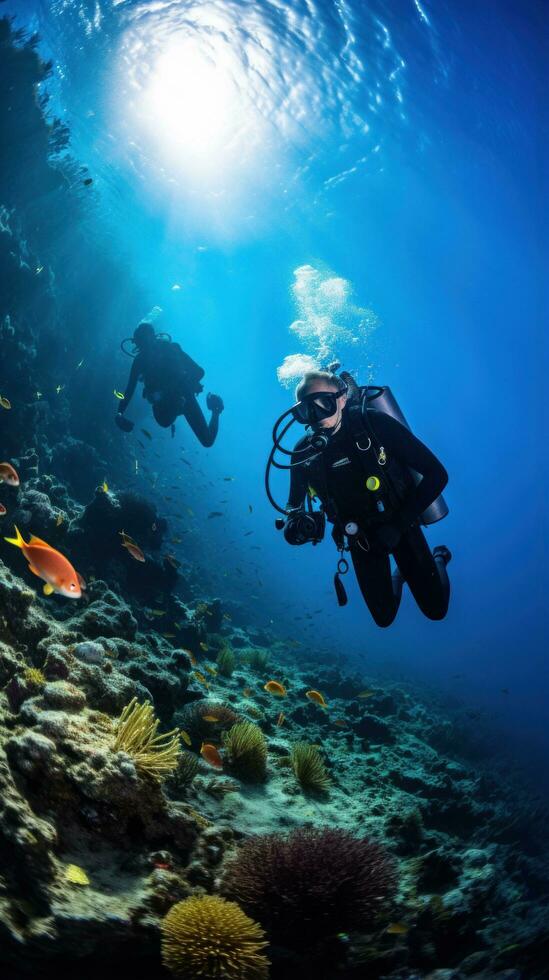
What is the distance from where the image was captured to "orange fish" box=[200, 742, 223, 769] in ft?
16.5

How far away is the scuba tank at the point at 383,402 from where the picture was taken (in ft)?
18.7

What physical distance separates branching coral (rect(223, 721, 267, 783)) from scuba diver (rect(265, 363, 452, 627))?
7.09 ft

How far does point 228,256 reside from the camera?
31.0 metres

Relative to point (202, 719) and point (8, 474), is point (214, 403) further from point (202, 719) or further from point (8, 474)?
point (202, 719)

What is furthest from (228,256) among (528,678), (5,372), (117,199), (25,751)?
(528,678)

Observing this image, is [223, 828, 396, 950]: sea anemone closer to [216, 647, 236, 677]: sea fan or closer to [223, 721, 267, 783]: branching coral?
[223, 721, 267, 783]: branching coral

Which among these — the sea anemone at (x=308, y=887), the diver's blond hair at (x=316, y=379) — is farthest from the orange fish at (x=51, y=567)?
the diver's blond hair at (x=316, y=379)

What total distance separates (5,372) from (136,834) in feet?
46.8

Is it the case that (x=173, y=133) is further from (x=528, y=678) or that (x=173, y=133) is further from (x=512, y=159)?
(x=528, y=678)

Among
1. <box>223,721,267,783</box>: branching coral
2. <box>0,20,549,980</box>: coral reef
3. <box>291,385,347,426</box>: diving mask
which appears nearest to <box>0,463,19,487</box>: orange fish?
<box>0,20,549,980</box>: coral reef

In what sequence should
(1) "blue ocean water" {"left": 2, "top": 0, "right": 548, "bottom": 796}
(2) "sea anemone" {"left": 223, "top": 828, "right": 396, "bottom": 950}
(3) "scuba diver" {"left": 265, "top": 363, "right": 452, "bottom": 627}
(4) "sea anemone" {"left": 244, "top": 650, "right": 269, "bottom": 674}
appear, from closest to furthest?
(2) "sea anemone" {"left": 223, "top": 828, "right": 396, "bottom": 950}
(3) "scuba diver" {"left": 265, "top": 363, "right": 452, "bottom": 627}
(4) "sea anemone" {"left": 244, "top": 650, "right": 269, "bottom": 674}
(1) "blue ocean water" {"left": 2, "top": 0, "right": 548, "bottom": 796}

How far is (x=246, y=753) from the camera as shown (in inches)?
213

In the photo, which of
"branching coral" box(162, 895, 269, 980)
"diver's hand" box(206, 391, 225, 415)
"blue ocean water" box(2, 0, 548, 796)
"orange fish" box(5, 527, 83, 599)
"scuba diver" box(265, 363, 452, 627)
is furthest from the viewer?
"blue ocean water" box(2, 0, 548, 796)

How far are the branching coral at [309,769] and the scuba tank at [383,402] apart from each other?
3.67 metres
